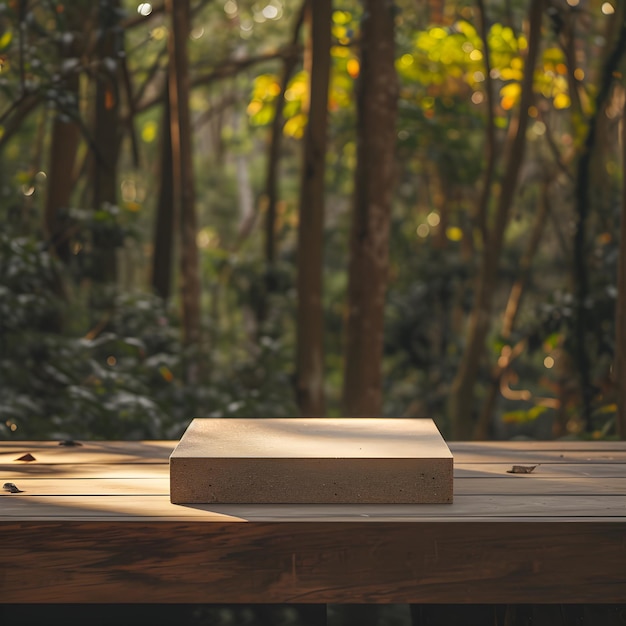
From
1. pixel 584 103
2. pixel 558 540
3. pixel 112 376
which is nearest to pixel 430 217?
pixel 584 103

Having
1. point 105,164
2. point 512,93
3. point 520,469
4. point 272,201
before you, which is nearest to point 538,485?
point 520,469

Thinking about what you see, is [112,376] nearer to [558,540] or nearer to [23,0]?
[23,0]

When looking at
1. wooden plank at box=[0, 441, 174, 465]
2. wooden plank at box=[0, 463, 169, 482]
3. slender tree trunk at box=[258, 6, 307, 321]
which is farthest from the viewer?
slender tree trunk at box=[258, 6, 307, 321]

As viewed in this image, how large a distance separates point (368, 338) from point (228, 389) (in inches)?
66.5

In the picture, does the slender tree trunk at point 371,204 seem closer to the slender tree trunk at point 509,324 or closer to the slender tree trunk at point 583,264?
the slender tree trunk at point 583,264

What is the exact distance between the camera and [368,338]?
491 centimetres

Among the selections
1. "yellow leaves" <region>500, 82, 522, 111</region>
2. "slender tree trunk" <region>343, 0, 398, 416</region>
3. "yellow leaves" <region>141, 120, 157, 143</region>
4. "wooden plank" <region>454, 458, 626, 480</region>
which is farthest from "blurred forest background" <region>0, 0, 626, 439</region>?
"yellow leaves" <region>141, 120, 157, 143</region>

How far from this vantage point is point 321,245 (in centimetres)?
523

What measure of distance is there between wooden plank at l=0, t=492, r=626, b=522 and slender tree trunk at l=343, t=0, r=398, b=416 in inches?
105

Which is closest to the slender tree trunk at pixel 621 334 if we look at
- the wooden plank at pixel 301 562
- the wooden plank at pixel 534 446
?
the wooden plank at pixel 534 446

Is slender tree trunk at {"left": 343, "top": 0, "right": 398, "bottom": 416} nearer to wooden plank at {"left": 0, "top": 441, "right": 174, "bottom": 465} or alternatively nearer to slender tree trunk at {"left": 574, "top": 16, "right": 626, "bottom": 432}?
slender tree trunk at {"left": 574, "top": 16, "right": 626, "bottom": 432}

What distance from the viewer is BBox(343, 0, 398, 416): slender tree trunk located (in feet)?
15.9
